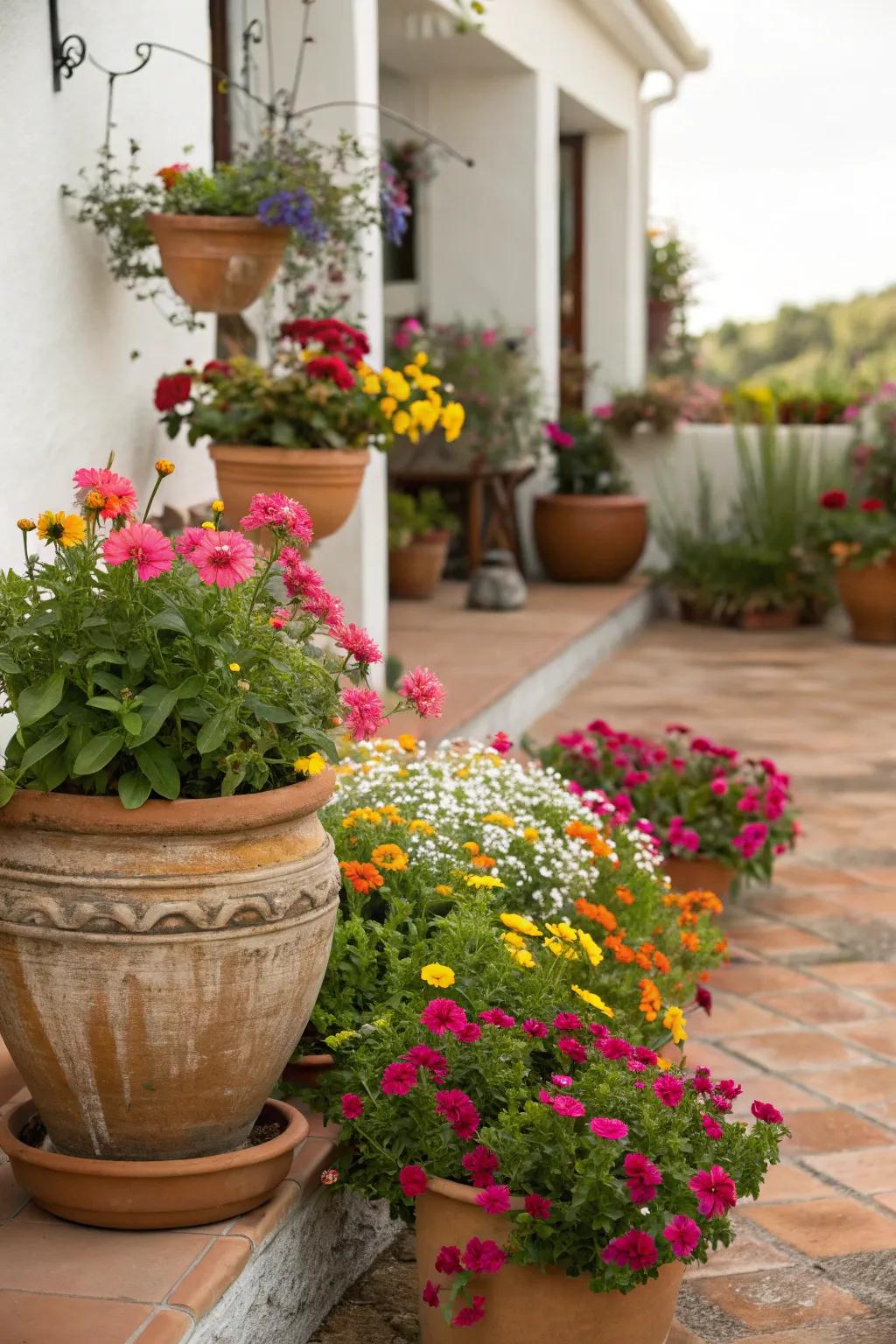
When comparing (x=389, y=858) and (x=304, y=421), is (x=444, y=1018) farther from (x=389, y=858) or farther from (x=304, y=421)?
(x=304, y=421)

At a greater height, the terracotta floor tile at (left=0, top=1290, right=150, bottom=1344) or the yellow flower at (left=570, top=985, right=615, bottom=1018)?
the yellow flower at (left=570, top=985, right=615, bottom=1018)

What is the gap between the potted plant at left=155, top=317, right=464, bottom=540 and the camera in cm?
423

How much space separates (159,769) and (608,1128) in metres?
0.74

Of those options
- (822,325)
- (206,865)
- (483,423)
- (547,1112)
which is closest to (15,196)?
(206,865)

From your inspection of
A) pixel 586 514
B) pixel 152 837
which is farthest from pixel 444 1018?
pixel 586 514

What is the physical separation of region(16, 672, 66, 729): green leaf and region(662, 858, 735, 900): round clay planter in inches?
97.6

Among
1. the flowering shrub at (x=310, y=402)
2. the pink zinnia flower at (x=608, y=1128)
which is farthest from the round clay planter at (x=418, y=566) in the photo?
the pink zinnia flower at (x=608, y=1128)

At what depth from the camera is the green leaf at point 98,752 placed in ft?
6.81

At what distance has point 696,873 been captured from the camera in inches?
170

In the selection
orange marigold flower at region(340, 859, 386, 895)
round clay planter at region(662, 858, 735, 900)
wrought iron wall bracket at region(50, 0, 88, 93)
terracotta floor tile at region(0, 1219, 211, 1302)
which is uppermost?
wrought iron wall bracket at region(50, 0, 88, 93)

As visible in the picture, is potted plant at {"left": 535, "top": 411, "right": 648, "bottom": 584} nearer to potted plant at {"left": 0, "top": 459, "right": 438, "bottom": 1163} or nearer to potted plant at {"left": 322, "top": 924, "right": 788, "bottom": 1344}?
potted plant at {"left": 322, "top": 924, "right": 788, "bottom": 1344}

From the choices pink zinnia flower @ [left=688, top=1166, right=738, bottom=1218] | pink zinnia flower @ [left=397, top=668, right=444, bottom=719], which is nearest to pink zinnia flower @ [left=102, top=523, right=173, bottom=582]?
pink zinnia flower @ [left=397, top=668, right=444, bottom=719]

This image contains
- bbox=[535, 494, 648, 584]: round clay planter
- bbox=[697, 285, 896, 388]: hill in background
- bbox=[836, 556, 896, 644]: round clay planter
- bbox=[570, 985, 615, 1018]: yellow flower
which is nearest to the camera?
bbox=[570, 985, 615, 1018]: yellow flower

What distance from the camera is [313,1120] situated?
8.50 ft
